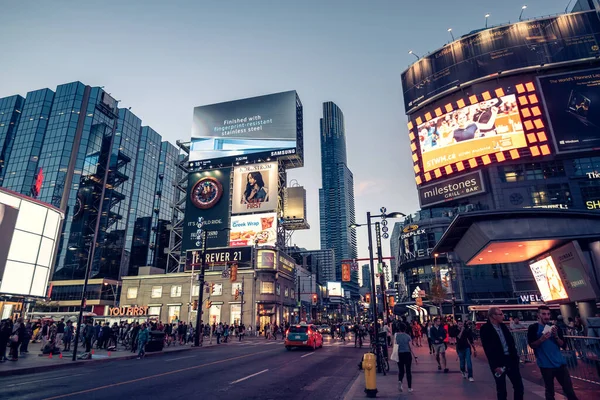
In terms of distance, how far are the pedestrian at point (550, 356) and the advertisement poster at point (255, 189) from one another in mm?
54989

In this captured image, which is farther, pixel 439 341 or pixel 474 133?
pixel 474 133

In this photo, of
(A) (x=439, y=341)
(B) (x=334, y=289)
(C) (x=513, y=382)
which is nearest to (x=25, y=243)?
(A) (x=439, y=341)

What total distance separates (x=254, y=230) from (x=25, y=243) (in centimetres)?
3481

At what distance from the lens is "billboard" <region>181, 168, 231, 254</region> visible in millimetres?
62531

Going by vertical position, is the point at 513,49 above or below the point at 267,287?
above

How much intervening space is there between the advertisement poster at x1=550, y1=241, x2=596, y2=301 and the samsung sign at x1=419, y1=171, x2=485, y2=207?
688 inches

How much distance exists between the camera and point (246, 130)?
6781 cm

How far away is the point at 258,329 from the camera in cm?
5497

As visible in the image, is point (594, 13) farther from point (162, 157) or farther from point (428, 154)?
point (162, 157)

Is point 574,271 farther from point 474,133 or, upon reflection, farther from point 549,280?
point 474,133

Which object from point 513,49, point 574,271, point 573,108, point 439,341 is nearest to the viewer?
point 439,341

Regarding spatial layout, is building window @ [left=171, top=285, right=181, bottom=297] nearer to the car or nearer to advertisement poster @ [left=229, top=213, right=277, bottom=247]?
advertisement poster @ [left=229, top=213, right=277, bottom=247]

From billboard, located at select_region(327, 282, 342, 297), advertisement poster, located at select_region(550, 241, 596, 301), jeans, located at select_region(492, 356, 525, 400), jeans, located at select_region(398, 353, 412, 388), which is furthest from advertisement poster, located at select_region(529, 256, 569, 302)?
billboard, located at select_region(327, 282, 342, 297)

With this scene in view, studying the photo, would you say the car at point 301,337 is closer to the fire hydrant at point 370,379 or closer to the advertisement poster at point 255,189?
the fire hydrant at point 370,379
